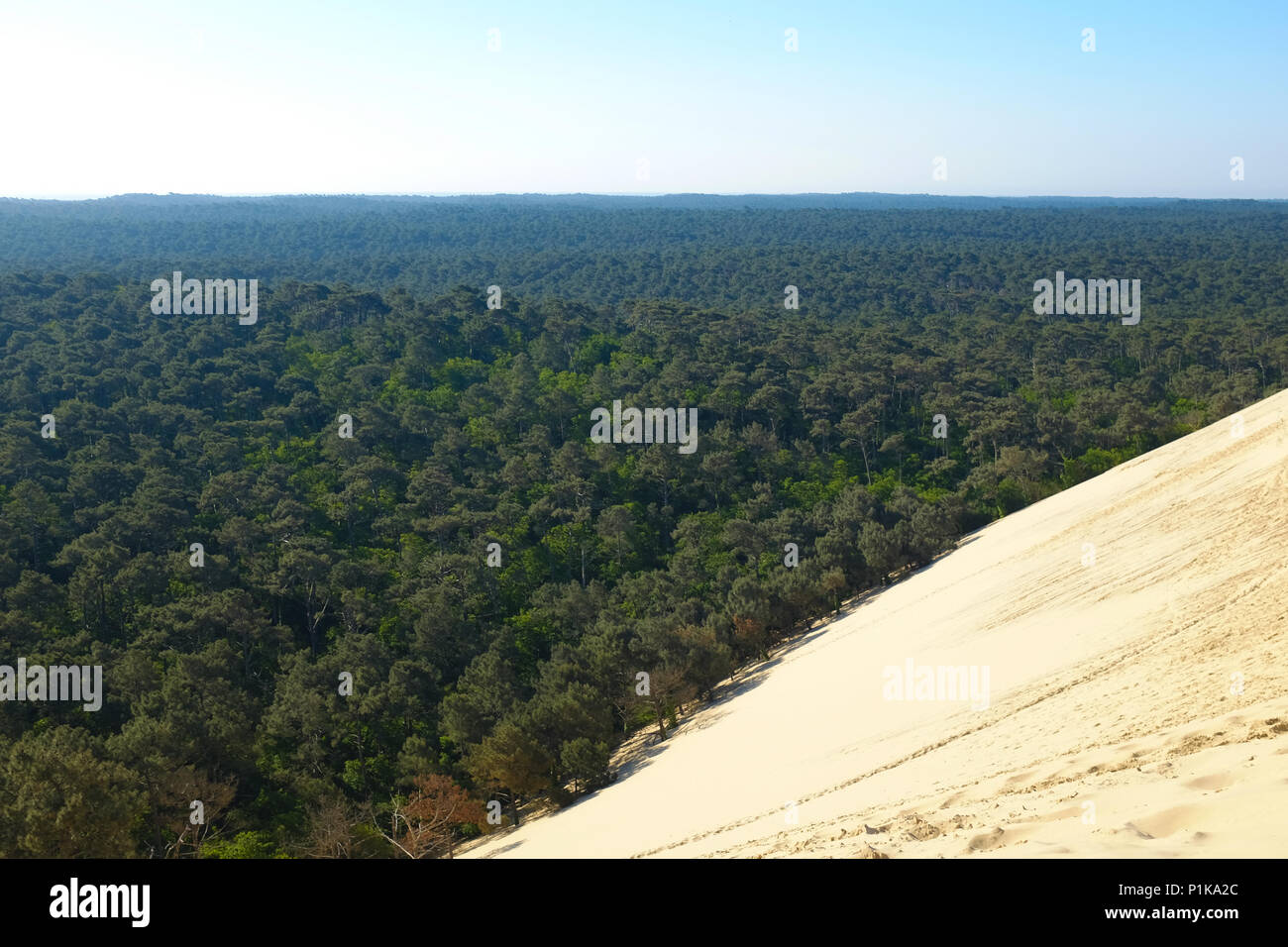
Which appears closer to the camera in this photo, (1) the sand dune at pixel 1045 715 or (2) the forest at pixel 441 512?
(1) the sand dune at pixel 1045 715

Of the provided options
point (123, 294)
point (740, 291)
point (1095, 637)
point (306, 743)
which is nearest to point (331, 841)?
point (306, 743)

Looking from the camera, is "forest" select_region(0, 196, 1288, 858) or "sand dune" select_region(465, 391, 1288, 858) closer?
"sand dune" select_region(465, 391, 1288, 858)

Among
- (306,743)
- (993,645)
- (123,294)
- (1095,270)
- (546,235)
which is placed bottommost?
(306,743)
